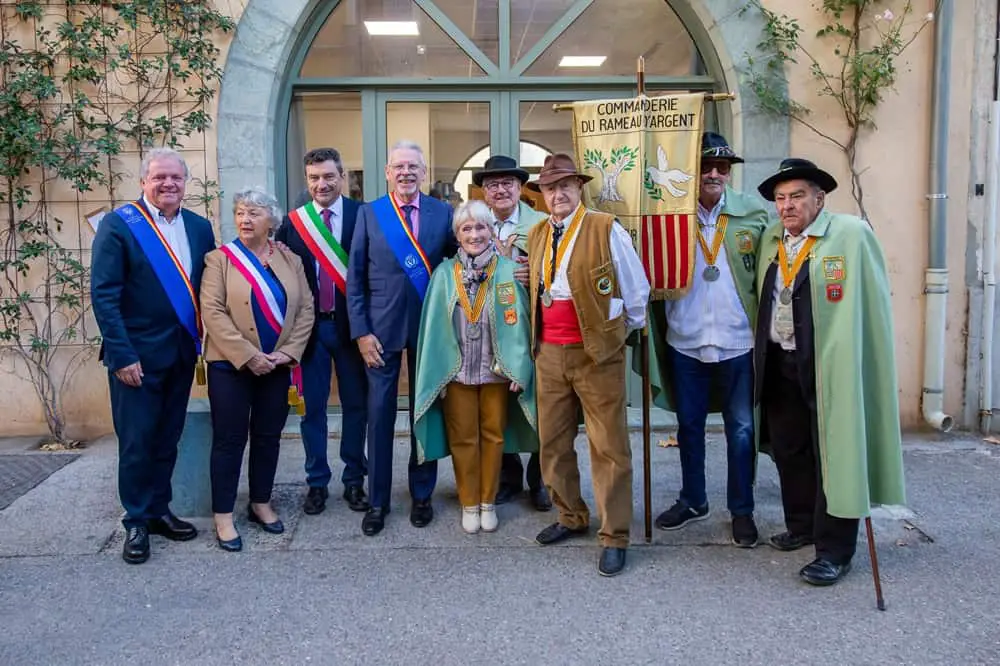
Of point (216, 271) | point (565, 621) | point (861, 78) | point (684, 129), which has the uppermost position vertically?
point (861, 78)

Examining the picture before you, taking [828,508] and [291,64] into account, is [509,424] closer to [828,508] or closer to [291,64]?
[828,508]

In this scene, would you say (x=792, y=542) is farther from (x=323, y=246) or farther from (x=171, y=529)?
(x=171, y=529)

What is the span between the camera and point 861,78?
6.04m

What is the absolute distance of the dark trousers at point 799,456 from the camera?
3689mm

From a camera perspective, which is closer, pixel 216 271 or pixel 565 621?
pixel 565 621

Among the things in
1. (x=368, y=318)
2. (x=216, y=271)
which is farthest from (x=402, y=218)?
(x=216, y=271)

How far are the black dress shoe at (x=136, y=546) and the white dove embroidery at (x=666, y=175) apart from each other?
302cm

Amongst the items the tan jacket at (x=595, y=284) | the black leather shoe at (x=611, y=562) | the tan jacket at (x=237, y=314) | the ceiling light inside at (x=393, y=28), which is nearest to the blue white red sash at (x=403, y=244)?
the tan jacket at (x=237, y=314)

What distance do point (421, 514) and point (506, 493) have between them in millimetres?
586

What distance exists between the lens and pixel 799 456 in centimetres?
397

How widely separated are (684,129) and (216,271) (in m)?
2.38

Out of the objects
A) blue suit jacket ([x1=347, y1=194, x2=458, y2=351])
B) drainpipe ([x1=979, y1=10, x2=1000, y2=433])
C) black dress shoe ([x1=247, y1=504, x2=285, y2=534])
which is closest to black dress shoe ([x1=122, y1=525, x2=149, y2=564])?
black dress shoe ([x1=247, y1=504, x2=285, y2=534])

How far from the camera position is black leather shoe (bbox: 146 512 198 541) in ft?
14.0

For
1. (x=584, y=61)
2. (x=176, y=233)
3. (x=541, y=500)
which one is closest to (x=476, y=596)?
(x=541, y=500)
